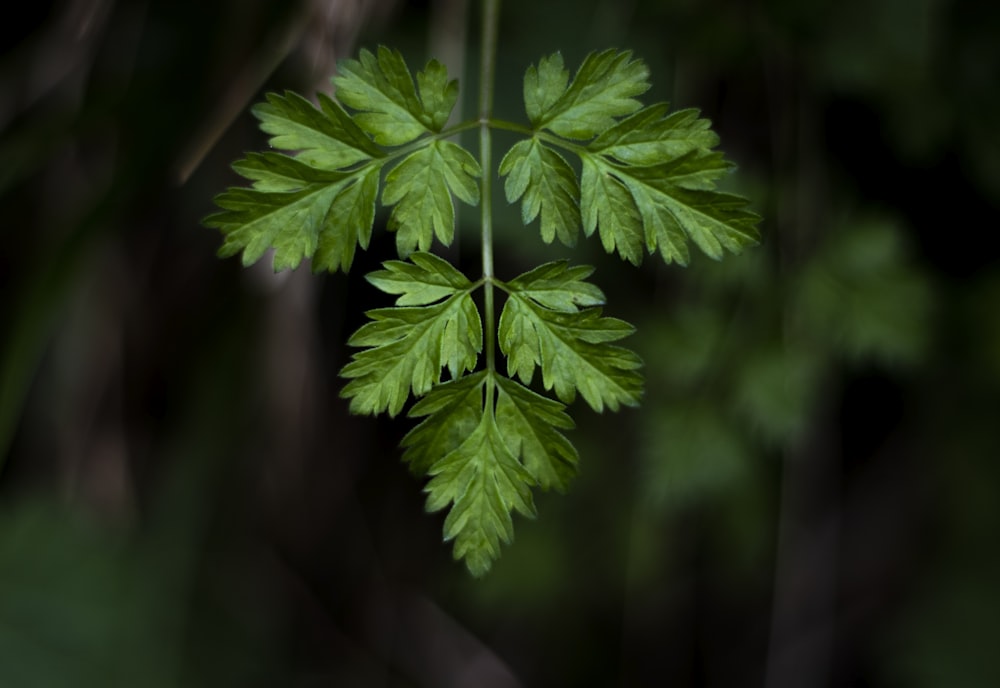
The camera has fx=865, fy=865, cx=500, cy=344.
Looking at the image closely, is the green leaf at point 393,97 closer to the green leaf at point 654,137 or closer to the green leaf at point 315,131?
the green leaf at point 315,131

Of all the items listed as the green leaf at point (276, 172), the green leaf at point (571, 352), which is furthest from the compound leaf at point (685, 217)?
the green leaf at point (276, 172)

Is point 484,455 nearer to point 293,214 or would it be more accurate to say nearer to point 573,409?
point 293,214

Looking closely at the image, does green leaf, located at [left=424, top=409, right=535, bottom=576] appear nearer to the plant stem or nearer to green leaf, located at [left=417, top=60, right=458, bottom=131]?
the plant stem

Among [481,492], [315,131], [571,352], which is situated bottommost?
[481,492]

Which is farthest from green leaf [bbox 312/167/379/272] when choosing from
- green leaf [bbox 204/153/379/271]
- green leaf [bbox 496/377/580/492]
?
green leaf [bbox 496/377/580/492]

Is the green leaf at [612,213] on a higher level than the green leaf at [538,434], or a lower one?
higher

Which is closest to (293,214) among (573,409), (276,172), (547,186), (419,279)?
(276,172)
